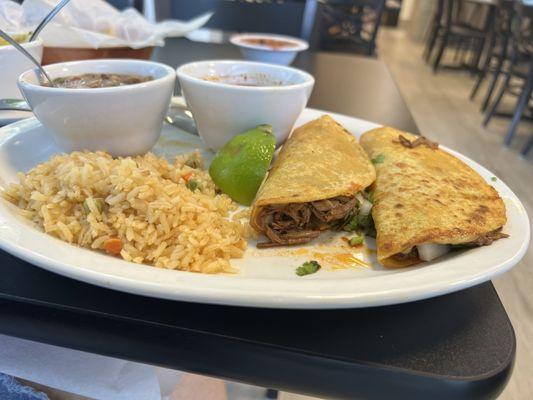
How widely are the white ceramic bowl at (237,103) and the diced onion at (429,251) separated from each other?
1.70ft

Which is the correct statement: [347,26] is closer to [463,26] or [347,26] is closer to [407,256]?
[463,26]

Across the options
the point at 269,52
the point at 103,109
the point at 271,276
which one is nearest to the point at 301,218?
the point at 271,276

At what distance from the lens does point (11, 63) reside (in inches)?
44.5

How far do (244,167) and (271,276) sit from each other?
30 cm

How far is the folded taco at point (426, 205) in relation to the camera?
0.77 m

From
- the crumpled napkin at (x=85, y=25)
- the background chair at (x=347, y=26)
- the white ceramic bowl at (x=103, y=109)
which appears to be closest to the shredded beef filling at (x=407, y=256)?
the white ceramic bowl at (x=103, y=109)

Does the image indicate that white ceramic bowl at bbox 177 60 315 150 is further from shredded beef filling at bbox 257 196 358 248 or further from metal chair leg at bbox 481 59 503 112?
metal chair leg at bbox 481 59 503 112

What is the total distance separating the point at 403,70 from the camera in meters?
7.44

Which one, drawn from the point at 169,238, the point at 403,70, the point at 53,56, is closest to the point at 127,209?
the point at 169,238

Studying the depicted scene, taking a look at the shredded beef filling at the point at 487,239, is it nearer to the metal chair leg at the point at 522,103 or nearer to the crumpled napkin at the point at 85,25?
the crumpled napkin at the point at 85,25

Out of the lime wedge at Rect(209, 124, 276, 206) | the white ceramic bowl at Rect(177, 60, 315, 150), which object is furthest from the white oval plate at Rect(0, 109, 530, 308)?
the white ceramic bowl at Rect(177, 60, 315, 150)

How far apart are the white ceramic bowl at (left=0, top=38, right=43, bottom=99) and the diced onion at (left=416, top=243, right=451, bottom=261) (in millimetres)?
1079

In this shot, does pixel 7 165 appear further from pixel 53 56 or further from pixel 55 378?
pixel 53 56

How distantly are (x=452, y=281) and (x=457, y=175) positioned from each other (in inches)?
17.7
